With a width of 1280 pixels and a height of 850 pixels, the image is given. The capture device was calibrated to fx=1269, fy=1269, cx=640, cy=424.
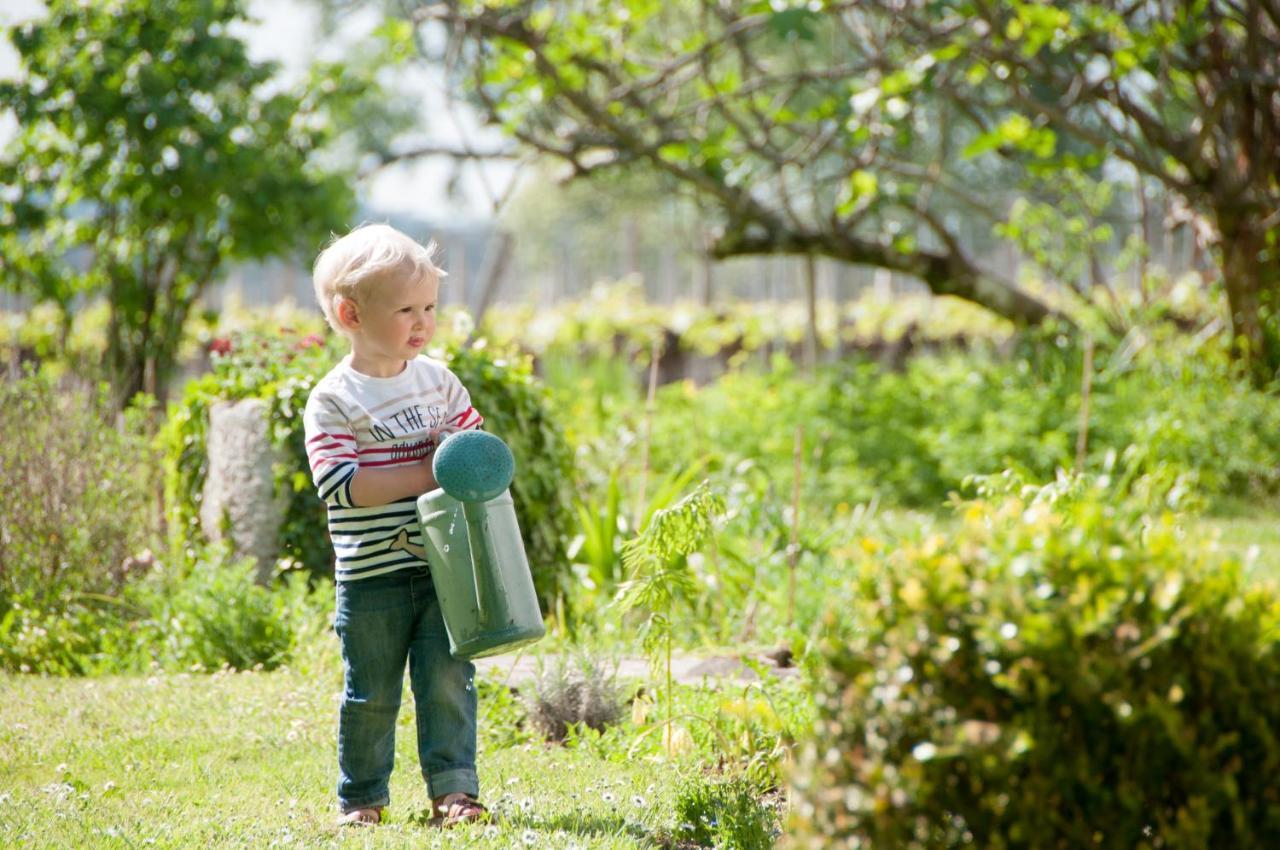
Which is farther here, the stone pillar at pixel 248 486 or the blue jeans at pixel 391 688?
the stone pillar at pixel 248 486

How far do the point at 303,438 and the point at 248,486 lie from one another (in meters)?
0.29

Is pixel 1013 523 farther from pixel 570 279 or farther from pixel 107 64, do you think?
pixel 570 279

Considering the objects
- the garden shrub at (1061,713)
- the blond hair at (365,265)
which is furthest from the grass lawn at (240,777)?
the blond hair at (365,265)

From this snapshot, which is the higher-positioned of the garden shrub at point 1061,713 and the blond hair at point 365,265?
the blond hair at point 365,265

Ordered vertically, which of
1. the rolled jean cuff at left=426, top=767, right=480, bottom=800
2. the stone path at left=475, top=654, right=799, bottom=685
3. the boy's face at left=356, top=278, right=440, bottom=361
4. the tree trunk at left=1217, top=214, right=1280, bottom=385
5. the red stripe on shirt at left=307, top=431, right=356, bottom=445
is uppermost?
the tree trunk at left=1217, top=214, right=1280, bottom=385

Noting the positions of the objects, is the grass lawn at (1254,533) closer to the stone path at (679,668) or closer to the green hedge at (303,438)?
the stone path at (679,668)

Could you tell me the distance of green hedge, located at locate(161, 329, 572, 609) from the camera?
4504mm

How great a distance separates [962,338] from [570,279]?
19.1 metres

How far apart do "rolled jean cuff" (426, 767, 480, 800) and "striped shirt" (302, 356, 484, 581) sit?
442 millimetres

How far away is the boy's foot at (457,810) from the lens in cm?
257

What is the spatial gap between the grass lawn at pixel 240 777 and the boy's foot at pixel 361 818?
32 millimetres

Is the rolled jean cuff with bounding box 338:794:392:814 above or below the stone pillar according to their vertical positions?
below

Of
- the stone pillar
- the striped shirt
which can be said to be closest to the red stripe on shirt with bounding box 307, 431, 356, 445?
the striped shirt

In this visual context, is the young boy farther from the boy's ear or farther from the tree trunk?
the tree trunk
